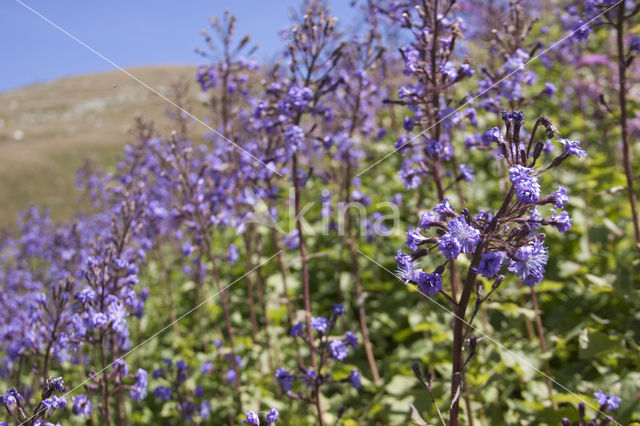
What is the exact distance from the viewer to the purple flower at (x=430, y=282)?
221cm

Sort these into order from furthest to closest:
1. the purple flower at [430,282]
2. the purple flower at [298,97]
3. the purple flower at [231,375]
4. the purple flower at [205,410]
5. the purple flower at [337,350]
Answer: the purple flower at [231,375], the purple flower at [205,410], the purple flower at [298,97], the purple flower at [337,350], the purple flower at [430,282]

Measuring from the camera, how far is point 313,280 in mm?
6953

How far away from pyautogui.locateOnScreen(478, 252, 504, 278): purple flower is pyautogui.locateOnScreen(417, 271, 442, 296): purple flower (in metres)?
0.18

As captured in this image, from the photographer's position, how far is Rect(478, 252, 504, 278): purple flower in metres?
2.13

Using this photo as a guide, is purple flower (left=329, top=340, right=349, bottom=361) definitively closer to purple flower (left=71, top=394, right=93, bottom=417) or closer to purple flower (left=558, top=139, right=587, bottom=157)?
purple flower (left=71, top=394, right=93, bottom=417)

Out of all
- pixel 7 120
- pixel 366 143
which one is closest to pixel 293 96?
pixel 366 143

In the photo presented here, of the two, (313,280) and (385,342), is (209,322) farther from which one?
(385,342)

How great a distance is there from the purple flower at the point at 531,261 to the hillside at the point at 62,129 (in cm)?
575

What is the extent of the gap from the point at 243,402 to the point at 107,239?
1.99 metres

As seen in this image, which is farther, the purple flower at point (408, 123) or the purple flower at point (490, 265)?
the purple flower at point (408, 123)

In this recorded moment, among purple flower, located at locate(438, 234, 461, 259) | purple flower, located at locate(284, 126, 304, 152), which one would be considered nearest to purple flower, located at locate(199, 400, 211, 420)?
purple flower, located at locate(284, 126, 304, 152)

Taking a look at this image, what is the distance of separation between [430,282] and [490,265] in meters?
0.27

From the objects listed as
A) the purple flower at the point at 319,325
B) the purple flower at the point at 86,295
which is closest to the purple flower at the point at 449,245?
the purple flower at the point at 319,325

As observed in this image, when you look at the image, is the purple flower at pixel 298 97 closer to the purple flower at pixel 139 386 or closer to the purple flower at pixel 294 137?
the purple flower at pixel 294 137
